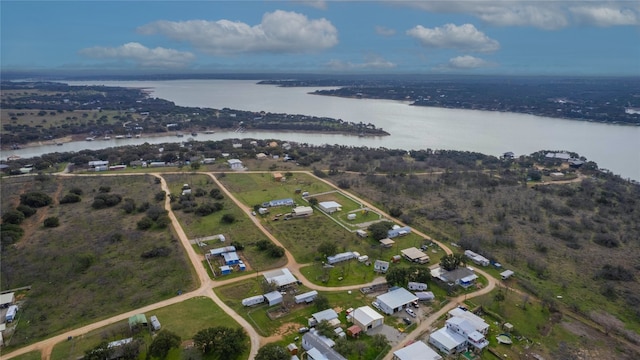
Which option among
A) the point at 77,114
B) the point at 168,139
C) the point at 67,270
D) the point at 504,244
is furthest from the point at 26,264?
the point at 77,114

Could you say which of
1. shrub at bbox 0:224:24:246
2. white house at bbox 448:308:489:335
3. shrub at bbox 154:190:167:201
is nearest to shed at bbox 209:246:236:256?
shrub at bbox 154:190:167:201

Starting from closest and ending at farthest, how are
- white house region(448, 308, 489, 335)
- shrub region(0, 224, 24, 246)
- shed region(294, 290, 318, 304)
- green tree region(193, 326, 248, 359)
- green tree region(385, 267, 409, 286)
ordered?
green tree region(193, 326, 248, 359) < white house region(448, 308, 489, 335) < shed region(294, 290, 318, 304) < green tree region(385, 267, 409, 286) < shrub region(0, 224, 24, 246)

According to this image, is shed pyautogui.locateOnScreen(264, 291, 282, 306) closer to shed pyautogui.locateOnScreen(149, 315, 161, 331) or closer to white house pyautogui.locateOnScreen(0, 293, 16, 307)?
shed pyautogui.locateOnScreen(149, 315, 161, 331)

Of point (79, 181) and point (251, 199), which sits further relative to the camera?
point (79, 181)

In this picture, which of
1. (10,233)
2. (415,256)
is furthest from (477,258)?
(10,233)

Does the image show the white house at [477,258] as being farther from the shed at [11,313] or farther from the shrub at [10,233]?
the shrub at [10,233]

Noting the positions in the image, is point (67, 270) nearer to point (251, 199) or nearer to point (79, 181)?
point (251, 199)

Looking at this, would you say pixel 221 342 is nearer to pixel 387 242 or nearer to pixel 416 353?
pixel 416 353
